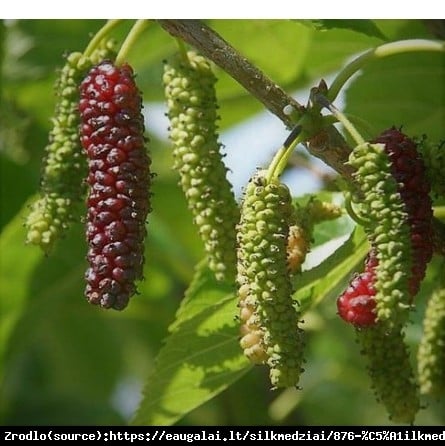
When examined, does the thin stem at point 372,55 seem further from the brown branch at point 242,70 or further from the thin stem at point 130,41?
the thin stem at point 130,41

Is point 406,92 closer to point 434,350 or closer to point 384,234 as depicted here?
point 434,350

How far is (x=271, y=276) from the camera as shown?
1221 mm

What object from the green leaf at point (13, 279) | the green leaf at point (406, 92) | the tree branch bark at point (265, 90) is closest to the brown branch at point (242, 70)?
the tree branch bark at point (265, 90)

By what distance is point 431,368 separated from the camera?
1534 mm

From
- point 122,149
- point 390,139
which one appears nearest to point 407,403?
point 390,139

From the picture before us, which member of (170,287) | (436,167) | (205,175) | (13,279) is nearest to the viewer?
(436,167)

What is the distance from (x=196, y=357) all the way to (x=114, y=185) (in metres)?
0.46

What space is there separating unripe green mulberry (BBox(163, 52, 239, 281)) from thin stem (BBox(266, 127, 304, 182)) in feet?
0.42

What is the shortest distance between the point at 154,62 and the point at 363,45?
0.61m

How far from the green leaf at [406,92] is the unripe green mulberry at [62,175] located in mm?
834

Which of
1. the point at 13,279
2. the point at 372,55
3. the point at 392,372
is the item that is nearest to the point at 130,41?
the point at 372,55

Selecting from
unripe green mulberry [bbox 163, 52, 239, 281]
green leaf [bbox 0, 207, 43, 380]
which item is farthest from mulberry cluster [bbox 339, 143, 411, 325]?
green leaf [bbox 0, 207, 43, 380]

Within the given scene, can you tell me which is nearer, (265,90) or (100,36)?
(265,90)

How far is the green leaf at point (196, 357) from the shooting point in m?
1.62
